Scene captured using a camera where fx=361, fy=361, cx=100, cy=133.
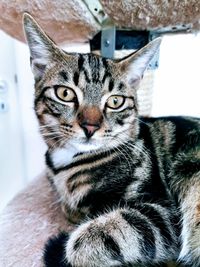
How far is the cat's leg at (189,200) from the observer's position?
0.62 metres

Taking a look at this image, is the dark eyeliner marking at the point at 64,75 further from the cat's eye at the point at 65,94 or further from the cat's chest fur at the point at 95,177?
the cat's chest fur at the point at 95,177

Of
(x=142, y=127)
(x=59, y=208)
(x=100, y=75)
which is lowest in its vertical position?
(x=59, y=208)

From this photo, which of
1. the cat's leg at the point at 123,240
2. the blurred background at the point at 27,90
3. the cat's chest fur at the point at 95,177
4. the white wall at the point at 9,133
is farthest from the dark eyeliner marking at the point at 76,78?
the white wall at the point at 9,133

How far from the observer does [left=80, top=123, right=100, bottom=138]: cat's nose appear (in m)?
0.66

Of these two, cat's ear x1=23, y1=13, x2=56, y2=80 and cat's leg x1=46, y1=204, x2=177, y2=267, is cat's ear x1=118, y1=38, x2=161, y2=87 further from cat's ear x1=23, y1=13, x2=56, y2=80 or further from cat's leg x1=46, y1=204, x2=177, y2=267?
cat's leg x1=46, y1=204, x2=177, y2=267

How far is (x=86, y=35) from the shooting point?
1.00m

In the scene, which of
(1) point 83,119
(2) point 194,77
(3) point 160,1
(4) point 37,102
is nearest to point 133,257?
(1) point 83,119

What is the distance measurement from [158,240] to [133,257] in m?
0.06

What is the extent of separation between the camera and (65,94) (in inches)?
27.7

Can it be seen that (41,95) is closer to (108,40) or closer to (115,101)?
(115,101)

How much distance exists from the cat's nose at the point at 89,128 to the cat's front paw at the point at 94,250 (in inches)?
6.6

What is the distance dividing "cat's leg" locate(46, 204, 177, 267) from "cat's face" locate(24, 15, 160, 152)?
151 mm

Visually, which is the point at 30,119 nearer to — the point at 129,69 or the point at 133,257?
the point at 129,69

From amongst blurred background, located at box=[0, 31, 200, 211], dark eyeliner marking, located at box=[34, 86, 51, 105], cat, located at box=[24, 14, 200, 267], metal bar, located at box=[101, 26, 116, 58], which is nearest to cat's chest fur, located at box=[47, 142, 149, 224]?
cat, located at box=[24, 14, 200, 267]
